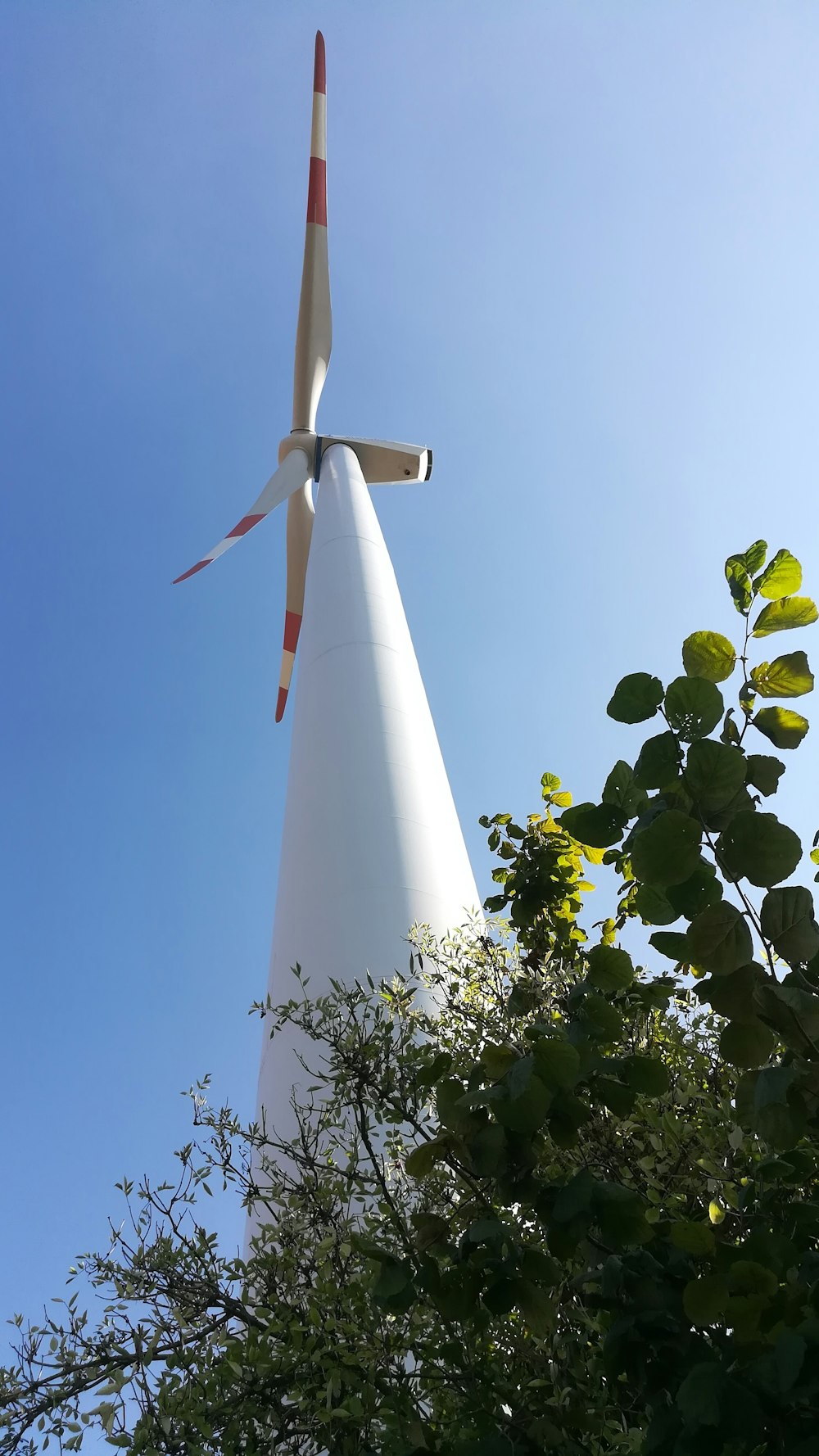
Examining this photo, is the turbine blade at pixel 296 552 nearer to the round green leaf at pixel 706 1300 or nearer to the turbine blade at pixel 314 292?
the turbine blade at pixel 314 292

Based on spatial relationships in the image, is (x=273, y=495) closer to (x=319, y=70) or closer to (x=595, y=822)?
(x=319, y=70)

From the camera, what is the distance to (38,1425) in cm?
217

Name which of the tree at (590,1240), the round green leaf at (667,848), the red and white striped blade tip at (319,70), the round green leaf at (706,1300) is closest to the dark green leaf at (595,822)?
the tree at (590,1240)

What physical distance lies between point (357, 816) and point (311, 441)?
40.3 feet

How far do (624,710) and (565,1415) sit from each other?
1.43 m

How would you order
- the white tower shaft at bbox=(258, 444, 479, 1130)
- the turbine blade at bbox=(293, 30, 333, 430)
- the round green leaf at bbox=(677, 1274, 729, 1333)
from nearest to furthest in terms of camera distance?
the round green leaf at bbox=(677, 1274, 729, 1333) < the white tower shaft at bbox=(258, 444, 479, 1130) < the turbine blade at bbox=(293, 30, 333, 430)

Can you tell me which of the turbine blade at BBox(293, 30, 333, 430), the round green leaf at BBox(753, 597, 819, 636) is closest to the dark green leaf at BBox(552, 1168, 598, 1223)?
the round green leaf at BBox(753, 597, 819, 636)

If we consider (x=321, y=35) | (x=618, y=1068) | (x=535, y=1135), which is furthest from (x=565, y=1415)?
(x=321, y=35)

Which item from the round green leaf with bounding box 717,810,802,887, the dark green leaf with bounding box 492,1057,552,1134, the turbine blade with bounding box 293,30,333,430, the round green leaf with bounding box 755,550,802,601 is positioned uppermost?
the turbine blade with bounding box 293,30,333,430

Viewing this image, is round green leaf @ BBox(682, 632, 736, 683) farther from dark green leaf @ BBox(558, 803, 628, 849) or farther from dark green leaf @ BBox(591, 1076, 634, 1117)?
dark green leaf @ BBox(591, 1076, 634, 1117)

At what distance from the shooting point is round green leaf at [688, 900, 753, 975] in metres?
1.78

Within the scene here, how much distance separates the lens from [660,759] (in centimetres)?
200

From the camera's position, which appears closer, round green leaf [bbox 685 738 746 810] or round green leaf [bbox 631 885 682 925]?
round green leaf [bbox 685 738 746 810]

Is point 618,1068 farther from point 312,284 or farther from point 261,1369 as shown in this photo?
point 312,284
